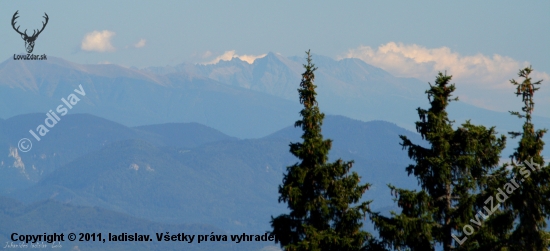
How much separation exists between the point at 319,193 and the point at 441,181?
374 centimetres

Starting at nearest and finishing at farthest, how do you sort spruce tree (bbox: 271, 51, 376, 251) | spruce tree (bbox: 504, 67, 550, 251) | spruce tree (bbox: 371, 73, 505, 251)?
spruce tree (bbox: 504, 67, 550, 251)
spruce tree (bbox: 371, 73, 505, 251)
spruce tree (bbox: 271, 51, 376, 251)

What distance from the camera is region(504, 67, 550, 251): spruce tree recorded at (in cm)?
2122

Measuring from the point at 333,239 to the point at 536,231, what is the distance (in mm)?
5675

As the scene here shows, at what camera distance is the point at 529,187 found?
21.5 meters

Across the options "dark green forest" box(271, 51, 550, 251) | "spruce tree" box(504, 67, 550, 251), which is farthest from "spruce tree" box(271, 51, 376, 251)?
"spruce tree" box(504, 67, 550, 251)

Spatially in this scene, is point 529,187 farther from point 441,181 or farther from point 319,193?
point 319,193

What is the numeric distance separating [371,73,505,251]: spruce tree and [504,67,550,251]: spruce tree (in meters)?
1.40

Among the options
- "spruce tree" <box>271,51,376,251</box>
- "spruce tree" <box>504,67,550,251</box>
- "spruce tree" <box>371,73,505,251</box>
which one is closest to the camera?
"spruce tree" <box>504,67,550,251</box>

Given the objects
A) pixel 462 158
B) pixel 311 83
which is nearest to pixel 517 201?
pixel 462 158

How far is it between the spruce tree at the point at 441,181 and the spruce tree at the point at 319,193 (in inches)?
43.8

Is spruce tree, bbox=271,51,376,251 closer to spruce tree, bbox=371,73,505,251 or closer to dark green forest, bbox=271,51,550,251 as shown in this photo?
dark green forest, bbox=271,51,550,251

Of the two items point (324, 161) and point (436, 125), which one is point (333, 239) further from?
point (436, 125)

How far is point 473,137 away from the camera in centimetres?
2353

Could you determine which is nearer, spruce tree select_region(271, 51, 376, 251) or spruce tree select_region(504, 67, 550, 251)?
spruce tree select_region(504, 67, 550, 251)
